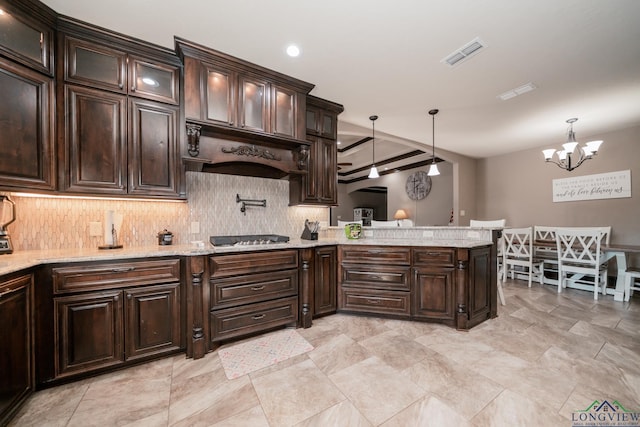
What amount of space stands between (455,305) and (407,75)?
8.28 ft

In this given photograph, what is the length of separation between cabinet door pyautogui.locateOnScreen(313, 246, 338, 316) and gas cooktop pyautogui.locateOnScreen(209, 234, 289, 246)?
1.51 ft

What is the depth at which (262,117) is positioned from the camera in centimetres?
262

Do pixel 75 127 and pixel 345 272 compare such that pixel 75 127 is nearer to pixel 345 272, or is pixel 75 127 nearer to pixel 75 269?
pixel 75 269

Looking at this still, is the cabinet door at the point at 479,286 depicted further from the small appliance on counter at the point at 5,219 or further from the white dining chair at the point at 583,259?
the small appliance on counter at the point at 5,219

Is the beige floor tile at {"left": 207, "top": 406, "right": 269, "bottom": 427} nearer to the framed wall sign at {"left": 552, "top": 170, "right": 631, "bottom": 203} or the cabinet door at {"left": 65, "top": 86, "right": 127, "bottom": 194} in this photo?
the cabinet door at {"left": 65, "top": 86, "right": 127, "bottom": 194}

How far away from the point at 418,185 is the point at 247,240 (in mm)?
6399

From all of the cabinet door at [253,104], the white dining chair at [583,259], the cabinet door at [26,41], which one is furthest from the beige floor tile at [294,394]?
the white dining chair at [583,259]

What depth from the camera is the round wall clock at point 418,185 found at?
7.47 meters

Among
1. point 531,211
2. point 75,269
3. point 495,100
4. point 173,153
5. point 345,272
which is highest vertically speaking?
point 495,100

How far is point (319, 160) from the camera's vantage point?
3.24 metres

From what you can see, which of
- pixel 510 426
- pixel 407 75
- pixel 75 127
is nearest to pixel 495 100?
pixel 407 75

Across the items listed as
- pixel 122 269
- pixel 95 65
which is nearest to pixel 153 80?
pixel 95 65

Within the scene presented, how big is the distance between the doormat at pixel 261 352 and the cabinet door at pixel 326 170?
66.0 inches

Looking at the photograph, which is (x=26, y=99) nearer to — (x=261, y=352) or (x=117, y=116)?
(x=117, y=116)
